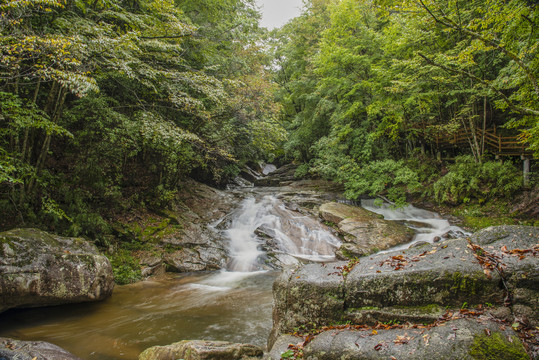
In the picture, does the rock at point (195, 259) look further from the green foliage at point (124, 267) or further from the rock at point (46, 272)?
the rock at point (46, 272)

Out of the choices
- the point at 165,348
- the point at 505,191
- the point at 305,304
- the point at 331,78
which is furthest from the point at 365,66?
the point at 165,348

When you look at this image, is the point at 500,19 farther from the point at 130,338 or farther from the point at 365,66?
the point at 365,66

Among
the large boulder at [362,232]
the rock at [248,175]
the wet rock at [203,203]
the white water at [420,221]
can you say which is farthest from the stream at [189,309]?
the rock at [248,175]

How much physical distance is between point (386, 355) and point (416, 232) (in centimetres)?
969

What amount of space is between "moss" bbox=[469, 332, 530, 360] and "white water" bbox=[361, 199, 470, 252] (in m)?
7.46

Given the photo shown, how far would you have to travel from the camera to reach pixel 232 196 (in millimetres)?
15469

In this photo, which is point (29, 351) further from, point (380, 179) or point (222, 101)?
point (380, 179)

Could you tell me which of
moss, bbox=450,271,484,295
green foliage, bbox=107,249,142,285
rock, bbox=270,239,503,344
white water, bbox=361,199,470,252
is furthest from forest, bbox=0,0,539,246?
moss, bbox=450,271,484,295

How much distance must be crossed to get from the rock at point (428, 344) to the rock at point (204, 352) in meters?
0.89

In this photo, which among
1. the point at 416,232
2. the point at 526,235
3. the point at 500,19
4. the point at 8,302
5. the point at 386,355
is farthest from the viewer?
the point at 416,232

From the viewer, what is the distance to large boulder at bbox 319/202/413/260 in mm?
9101

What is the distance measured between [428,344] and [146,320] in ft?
16.7

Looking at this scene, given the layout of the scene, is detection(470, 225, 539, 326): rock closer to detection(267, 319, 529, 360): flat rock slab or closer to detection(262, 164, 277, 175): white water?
detection(267, 319, 529, 360): flat rock slab

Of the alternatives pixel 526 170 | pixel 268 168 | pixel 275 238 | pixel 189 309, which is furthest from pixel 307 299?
pixel 268 168
